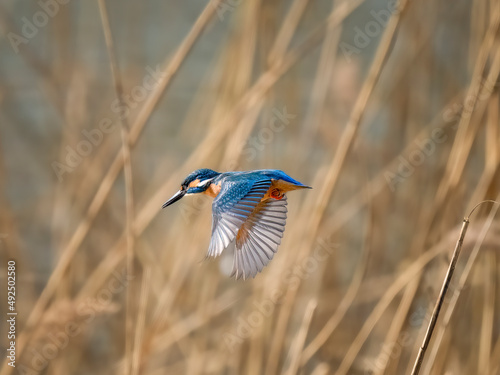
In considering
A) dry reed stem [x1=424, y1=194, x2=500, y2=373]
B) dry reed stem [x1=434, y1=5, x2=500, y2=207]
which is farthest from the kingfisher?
dry reed stem [x1=434, y1=5, x2=500, y2=207]

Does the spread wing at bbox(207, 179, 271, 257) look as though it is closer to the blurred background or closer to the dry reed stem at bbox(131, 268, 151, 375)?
the blurred background

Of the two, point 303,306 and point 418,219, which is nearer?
point 418,219

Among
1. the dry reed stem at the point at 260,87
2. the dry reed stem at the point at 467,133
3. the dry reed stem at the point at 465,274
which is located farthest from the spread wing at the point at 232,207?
the dry reed stem at the point at 467,133

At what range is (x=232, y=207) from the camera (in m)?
0.44

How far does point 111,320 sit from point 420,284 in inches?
40.9

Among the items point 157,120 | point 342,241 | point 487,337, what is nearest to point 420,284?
point 487,337

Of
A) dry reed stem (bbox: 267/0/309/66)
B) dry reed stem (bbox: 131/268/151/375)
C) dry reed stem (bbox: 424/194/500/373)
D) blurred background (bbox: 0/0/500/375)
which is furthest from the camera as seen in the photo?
dry reed stem (bbox: 267/0/309/66)

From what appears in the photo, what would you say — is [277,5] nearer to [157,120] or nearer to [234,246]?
[234,246]

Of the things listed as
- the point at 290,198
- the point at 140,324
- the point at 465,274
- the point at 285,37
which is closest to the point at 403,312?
the point at 465,274

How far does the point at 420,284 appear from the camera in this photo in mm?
1018

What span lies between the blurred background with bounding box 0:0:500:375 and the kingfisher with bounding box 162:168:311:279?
12.1 inches

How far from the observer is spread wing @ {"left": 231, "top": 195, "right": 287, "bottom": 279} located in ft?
1.43

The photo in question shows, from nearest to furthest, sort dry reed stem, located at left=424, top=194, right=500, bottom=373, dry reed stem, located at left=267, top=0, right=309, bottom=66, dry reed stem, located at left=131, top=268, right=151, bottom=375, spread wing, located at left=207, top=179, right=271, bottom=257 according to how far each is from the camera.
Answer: spread wing, located at left=207, top=179, right=271, bottom=257 → dry reed stem, located at left=424, top=194, right=500, bottom=373 → dry reed stem, located at left=131, top=268, right=151, bottom=375 → dry reed stem, located at left=267, top=0, right=309, bottom=66

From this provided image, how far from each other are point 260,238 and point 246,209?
0.06m
